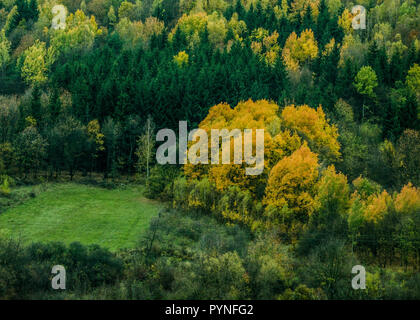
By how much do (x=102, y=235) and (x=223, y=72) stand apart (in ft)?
135

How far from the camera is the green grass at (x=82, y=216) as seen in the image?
42688mm

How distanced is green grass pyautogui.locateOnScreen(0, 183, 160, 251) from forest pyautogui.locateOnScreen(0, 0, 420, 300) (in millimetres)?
1021

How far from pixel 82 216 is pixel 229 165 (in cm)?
1636

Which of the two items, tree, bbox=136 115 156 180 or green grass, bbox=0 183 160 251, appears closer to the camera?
green grass, bbox=0 183 160 251

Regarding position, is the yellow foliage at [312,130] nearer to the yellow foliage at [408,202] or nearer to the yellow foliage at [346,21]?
the yellow foliage at [408,202]

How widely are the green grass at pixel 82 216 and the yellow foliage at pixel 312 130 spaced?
19.7 m

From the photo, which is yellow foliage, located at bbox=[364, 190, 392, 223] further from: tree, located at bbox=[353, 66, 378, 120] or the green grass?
tree, located at bbox=[353, 66, 378, 120]

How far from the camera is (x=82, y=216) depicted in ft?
163

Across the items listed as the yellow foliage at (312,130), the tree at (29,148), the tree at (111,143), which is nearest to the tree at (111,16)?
the tree at (111,143)

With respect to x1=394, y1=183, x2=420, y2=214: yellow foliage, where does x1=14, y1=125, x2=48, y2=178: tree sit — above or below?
above

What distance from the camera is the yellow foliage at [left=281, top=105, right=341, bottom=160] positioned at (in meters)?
58.6

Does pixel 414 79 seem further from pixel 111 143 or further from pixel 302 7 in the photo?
pixel 302 7

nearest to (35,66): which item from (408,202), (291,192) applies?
(291,192)

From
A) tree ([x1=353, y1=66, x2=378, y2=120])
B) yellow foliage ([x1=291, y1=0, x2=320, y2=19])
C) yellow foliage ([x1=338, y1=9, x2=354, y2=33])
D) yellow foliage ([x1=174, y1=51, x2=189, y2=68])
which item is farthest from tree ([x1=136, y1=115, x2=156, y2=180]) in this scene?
yellow foliage ([x1=291, y1=0, x2=320, y2=19])
